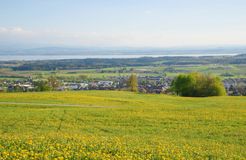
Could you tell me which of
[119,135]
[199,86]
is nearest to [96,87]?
[199,86]

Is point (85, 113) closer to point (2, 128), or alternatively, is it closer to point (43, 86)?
point (2, 128)

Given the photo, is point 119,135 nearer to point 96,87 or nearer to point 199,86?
point 199,86

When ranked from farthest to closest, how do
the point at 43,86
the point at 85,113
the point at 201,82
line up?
the point at 43,86 < the point at 201,82 < the point at 85,113

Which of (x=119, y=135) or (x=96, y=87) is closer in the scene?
(x=119, y=135)

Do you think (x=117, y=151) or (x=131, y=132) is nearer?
(x=117, y=151)

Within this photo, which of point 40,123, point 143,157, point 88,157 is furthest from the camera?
point 40,123

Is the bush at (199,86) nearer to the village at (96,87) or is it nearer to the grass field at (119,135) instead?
the village at (96,87)

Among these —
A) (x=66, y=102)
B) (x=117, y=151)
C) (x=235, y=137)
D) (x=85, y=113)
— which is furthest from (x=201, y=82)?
(x=117, y=151)

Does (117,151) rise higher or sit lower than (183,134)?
higher

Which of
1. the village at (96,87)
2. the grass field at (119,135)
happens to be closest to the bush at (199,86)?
the village at (96,87)
